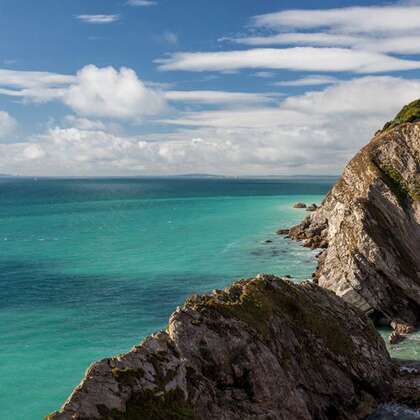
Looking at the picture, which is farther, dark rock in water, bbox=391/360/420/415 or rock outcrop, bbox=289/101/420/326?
rock outcrop, bbox=289/101/420/326

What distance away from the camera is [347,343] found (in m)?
33.8

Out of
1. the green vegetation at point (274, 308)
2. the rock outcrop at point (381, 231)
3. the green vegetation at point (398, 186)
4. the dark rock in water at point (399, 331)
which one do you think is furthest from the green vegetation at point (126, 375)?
the green vegetation at point (398, 186)

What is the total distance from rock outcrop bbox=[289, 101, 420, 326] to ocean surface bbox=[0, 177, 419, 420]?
21.7 feet

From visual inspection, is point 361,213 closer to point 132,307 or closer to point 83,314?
point 132,307

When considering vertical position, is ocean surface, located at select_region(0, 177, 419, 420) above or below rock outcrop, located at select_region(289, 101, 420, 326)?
below

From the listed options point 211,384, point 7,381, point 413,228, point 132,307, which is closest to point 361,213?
point 413,228

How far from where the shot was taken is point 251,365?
27.4 metres

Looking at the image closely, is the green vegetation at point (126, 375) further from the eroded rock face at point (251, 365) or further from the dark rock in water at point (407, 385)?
the dark rock in water at point (407, 385)

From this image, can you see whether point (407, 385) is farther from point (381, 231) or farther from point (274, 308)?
point (381, 231)

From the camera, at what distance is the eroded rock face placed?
2262cm

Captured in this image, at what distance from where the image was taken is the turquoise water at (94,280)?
142 ft

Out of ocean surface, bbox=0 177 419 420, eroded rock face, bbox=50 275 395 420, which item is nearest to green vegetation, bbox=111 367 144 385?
eroded rock face, bbox=50 275 395 420

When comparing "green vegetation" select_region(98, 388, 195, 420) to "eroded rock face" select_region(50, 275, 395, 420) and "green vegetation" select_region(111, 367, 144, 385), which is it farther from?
"green vegetation" select_region(111, 367, 144, 385)

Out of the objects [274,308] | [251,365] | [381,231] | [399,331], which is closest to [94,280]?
[381,231]
